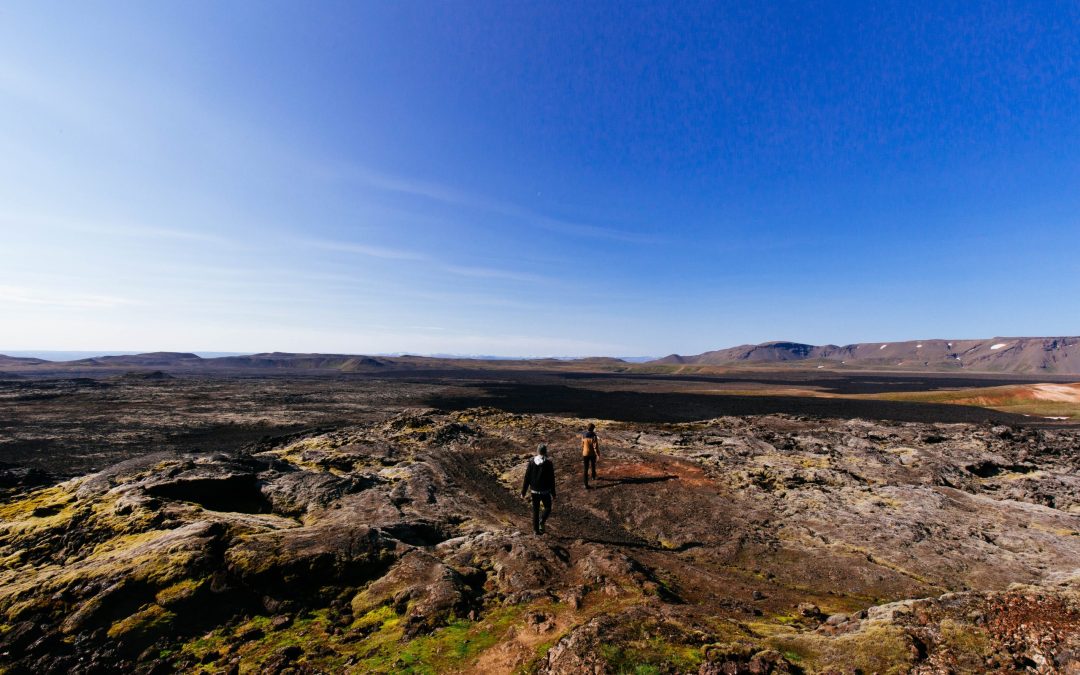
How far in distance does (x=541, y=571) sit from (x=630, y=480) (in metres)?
10.5

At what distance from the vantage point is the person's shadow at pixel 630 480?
18531mm

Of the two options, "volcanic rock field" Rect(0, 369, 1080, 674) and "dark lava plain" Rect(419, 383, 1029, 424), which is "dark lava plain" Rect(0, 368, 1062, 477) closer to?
"dark lava plain" Rect(419, 383, 1029, 424)

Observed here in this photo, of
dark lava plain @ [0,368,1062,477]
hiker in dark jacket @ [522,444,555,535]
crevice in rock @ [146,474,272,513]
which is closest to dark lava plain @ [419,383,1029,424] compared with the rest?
dark lava plain @ [0,368,1062,477]

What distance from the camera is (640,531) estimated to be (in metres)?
14.1

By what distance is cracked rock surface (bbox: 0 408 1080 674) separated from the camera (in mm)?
6043

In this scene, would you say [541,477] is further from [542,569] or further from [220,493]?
[220,493]

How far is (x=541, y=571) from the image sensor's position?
923 centimetres

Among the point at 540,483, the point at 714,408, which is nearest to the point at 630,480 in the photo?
the point at 540,483

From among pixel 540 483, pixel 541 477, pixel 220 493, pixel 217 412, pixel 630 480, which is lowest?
pixel 217 412

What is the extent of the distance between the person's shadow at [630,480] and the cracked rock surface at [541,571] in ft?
0.56

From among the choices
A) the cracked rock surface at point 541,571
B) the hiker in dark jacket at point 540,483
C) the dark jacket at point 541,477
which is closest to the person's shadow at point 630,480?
the cracked rock surface at point 541,571

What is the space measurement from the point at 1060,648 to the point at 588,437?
45.2ft

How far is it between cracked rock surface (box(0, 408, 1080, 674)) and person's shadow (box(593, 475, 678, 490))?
17 centimetres

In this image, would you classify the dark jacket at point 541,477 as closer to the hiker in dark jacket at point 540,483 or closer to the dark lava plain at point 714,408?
the hiker in dark jacket at point 540,483
